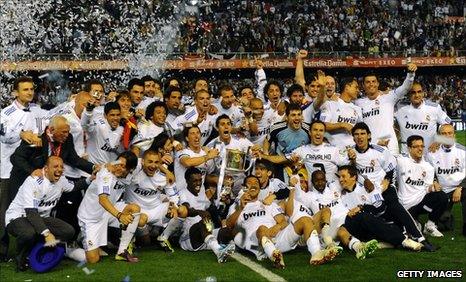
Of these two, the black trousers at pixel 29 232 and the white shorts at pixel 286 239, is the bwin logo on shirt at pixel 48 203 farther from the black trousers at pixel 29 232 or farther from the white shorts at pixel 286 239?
the white shorts at pixel 286 239

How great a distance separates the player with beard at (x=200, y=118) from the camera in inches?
362

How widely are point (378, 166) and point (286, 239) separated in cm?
166

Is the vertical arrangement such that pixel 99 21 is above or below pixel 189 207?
above

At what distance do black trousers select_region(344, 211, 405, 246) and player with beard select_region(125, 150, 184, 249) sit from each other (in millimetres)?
1838

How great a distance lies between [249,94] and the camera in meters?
10.0

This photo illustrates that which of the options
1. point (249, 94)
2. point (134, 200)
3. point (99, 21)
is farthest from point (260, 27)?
point (134, 200)

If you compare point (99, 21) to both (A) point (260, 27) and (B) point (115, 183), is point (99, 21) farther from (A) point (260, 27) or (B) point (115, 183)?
(B) point (115, 183)

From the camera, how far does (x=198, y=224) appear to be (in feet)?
26.4

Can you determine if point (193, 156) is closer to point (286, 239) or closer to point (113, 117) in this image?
point (113, 117)

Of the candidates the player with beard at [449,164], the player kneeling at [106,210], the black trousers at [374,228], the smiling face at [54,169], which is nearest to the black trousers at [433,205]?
the player with beard at [449,164]

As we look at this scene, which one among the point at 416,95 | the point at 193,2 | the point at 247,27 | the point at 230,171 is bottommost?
the point at 230,171

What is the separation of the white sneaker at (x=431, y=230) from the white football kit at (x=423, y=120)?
3.86ft

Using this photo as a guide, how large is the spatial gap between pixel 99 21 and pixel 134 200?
2028 cm

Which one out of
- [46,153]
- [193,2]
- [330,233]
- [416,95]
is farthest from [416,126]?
[193,2]
